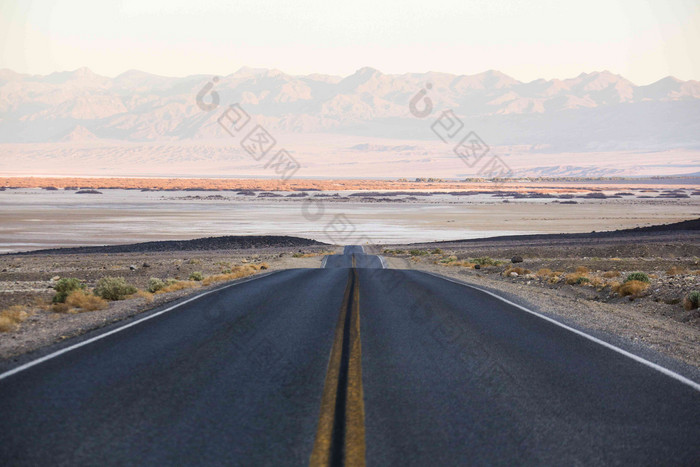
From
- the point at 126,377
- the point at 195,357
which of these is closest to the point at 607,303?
the point at 195,357

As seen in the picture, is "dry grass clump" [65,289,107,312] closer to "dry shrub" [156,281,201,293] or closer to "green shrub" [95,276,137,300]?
"green shrub" [95,276,137,300]

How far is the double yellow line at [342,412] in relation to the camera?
18.9ft

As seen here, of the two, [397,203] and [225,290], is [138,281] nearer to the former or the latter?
[225,290]

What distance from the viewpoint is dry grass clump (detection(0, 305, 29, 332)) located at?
13008 millimetres

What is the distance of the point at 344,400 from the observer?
7.38m

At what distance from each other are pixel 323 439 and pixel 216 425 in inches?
42.1

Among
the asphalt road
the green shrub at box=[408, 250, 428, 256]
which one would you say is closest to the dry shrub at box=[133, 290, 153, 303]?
the asphalt road

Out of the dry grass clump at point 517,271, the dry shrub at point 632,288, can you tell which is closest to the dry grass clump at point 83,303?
the dry shrub at point 632,288

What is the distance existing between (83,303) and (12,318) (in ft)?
8.91

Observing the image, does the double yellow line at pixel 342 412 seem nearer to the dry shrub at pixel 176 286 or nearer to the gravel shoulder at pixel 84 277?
the gravel shoulder at pixel 84 277

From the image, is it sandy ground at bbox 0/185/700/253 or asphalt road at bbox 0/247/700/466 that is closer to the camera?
asphalt road at bbox 0/247/700/466

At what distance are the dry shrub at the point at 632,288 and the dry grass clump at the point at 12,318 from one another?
15436 millimetres

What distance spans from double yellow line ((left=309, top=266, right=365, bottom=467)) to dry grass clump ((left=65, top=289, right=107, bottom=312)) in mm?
7617

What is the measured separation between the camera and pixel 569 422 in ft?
22.1
